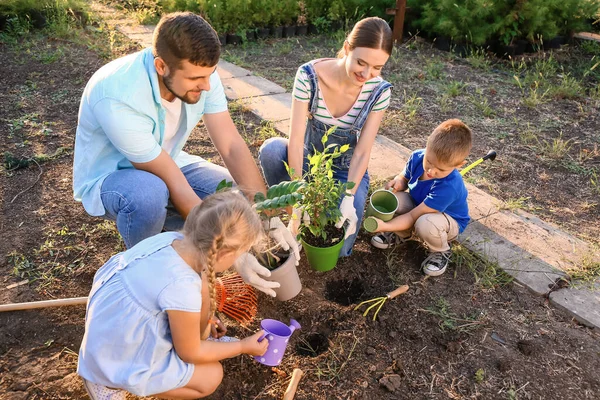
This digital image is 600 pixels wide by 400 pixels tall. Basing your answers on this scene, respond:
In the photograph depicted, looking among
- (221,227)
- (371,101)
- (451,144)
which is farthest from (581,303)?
(221,227)

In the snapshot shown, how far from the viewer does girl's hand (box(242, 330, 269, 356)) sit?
1.65 metres

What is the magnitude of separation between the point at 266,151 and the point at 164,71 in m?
0.72

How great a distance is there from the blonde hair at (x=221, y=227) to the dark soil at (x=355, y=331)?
2.13 feet

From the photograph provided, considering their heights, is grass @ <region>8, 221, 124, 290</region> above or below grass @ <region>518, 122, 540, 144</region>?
below

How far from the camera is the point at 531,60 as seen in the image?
5.29 m

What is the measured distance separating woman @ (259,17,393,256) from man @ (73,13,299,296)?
0.35 metres

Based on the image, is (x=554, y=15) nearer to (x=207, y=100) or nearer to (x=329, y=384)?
(x=207, y=100)

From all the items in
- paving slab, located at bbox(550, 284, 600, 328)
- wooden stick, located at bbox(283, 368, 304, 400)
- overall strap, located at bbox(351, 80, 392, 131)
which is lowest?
paving slab, located at bbox(550, 284, 600, 328)

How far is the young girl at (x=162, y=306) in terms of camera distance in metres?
1.45

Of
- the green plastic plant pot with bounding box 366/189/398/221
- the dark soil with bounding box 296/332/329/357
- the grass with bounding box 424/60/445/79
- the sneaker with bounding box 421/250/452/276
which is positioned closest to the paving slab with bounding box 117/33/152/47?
the grass with bounding box 424/60/445/79

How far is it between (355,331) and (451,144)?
3.07 feet

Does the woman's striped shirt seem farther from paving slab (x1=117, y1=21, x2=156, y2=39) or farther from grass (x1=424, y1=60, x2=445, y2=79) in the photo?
paving slab (x1=117, y1=21, x2=156, y2=39)

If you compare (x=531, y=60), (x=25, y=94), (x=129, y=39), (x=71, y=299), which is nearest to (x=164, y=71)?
(x=71, y=299)

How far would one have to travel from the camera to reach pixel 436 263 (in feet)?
7.74
